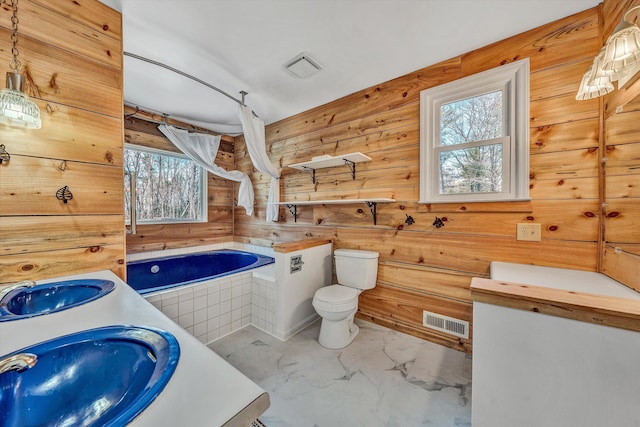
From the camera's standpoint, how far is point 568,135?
147 centimetres

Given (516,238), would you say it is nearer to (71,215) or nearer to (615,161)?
(615,161)

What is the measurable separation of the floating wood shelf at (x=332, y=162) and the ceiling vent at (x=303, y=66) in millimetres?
734

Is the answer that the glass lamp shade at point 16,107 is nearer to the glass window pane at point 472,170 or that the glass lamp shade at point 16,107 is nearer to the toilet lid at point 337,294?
the toilet lid at point 337,294

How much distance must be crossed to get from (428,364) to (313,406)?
887mm

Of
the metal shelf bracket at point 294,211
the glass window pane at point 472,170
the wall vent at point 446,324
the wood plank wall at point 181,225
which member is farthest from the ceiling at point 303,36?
the wall vent at point 446,324

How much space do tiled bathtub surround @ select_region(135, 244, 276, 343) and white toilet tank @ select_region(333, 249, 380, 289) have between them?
0.64 m

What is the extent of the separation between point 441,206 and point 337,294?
43.5 inches

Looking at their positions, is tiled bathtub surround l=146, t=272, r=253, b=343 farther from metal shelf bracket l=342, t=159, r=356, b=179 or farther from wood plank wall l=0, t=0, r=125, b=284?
metal shelf bracket l=342, t=159, r=356, b=179

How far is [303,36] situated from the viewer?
1.65 meters

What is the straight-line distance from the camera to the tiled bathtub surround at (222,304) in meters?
1.84

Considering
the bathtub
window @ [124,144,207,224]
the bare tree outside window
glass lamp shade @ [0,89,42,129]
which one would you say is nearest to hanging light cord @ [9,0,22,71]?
glass lamp shade @ [0,89,42,129]

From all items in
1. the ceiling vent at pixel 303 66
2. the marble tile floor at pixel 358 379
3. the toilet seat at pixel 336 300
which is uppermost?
the ceiling vent at pixel 303 66

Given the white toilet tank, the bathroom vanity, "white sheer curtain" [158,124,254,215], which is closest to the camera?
the bathroom vanity

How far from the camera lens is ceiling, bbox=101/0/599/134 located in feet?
4.67
